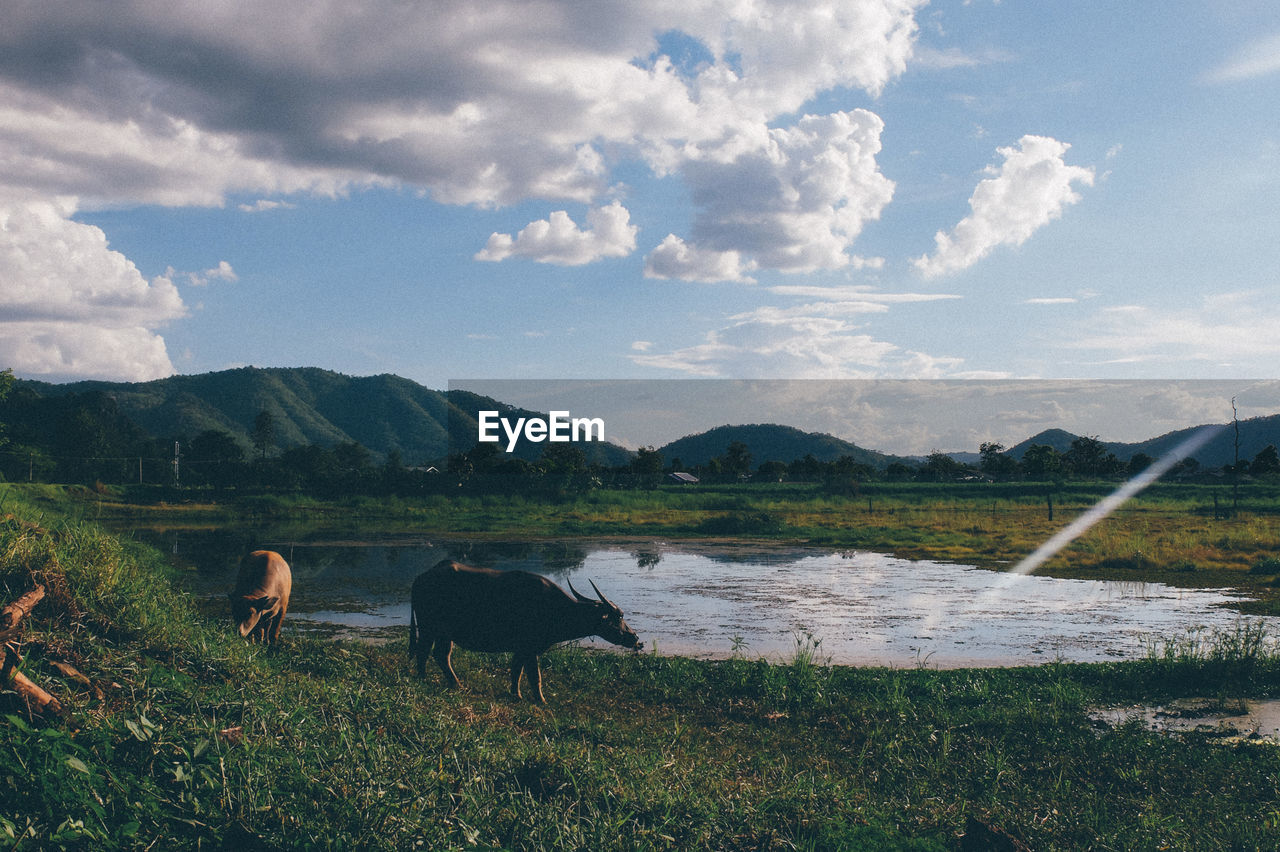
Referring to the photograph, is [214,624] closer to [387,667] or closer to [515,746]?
[387,667]

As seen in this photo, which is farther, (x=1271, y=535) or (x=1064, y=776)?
(x=1271, y=535)

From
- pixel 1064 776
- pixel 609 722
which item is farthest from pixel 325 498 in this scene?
pixel 1064 776

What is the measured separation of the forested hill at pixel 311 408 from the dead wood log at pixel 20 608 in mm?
123850

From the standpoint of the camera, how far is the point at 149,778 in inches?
162

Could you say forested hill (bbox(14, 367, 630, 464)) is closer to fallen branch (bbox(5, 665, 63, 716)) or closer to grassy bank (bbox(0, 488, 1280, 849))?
grassy bank (bbox(0, 488, 1280, 849))

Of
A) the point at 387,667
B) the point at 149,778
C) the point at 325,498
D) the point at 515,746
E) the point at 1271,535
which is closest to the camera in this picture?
the point at 149,778

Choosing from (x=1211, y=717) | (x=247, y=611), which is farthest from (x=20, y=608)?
(x=1211, y=717)

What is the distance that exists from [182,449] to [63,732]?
10051 cm

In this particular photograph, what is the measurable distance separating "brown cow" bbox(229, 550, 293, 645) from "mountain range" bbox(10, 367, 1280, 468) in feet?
387

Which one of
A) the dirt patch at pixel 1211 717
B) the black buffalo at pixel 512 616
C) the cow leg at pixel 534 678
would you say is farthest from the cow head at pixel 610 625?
the dirt patch at pixel 1211 717

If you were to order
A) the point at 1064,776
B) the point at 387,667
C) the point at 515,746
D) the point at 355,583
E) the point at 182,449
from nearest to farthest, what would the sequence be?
the point at 515,746
the point at 1064,776
the point at 387,667
the point at 355,583
the point at 182,449

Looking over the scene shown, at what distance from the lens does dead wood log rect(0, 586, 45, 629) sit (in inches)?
224

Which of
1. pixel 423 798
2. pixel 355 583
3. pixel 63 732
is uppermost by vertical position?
pixel 63 732

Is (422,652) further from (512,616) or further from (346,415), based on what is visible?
(346,415)
